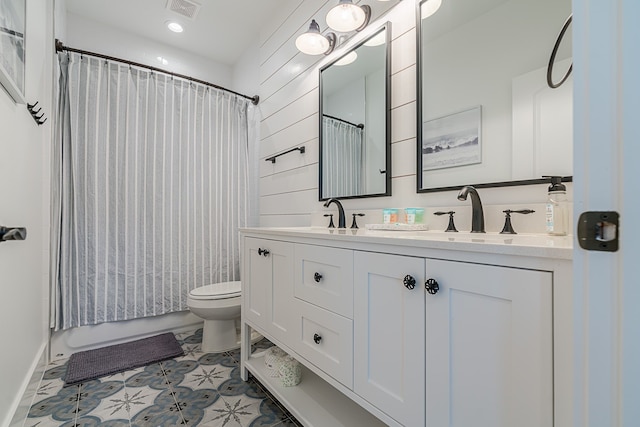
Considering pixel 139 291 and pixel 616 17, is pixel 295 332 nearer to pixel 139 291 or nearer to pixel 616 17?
pixel 616 17

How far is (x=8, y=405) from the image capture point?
111cm

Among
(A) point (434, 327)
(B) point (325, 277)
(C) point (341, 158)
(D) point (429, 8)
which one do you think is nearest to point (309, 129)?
(C) point (341, 158)

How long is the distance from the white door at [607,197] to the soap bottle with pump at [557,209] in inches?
18.2

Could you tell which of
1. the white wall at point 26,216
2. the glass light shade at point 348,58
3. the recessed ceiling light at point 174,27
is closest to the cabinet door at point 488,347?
the glass light shade at point 348,58

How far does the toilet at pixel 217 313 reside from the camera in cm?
194

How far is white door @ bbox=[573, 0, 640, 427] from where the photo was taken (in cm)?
40

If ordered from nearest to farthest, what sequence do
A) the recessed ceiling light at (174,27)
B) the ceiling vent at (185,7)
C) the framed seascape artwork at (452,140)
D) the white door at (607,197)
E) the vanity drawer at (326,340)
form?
the white door at (607,197) < the vanity drawer at (326,340) < the framed seascape artwork at (452,140) < the ceiling vent at (185,7) < the recessed ceiling light at (174,27)

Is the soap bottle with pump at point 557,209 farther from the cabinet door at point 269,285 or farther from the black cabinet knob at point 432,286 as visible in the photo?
the cabinet door at point 269,285

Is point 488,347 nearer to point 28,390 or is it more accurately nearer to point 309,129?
point 309,129

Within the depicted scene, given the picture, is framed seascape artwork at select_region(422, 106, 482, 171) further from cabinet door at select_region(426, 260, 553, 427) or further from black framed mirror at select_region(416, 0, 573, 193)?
cabinet door at select_region(426, 260, 553, 427)

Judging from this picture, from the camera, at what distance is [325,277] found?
1.05 meters

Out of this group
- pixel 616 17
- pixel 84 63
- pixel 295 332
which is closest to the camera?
pixel 616 17

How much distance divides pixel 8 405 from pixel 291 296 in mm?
1174

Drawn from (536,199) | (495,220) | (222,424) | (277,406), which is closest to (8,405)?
(222,424)
